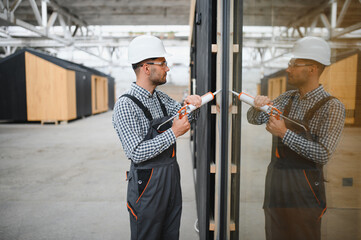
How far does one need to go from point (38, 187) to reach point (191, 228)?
2703 millimetres

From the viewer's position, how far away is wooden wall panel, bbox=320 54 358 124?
0.55 meters

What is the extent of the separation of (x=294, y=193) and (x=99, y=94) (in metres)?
17.2

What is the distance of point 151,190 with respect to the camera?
176cm

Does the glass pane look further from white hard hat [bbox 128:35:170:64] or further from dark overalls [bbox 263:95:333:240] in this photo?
white hard hat [bbox 128:35:170:64]

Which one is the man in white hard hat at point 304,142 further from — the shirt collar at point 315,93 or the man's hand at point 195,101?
the man's hand at point 195,101

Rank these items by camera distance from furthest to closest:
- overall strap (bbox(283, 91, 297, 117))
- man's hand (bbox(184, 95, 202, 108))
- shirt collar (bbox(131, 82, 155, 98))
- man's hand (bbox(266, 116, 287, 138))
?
1. shirt collar (bbox(131, 82, 155, 98))
2. man's hand (bbox(184, 95, 202, 108))
3. man's hand (bbox(266, 116, 287, 138))
4. overall strap (bbox(283, 91, 297, 117))

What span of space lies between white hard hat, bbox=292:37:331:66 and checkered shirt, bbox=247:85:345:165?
0.28 ft

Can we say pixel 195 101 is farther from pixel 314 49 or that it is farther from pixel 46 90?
pixel 46 90

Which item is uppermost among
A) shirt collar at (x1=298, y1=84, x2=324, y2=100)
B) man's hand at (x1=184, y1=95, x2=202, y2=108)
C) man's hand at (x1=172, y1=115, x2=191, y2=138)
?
shirt collar at (x1=298, y1=84, x2=324, y2=100)

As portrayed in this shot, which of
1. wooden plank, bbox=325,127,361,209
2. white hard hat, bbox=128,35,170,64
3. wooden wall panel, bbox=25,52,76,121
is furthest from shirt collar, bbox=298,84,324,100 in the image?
wooden wall panel, bbox=25,52,76,121

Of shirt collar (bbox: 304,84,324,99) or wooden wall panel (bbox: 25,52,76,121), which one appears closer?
shirt collar (bbox: 304,84,324,99)

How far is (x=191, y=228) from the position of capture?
303 cm

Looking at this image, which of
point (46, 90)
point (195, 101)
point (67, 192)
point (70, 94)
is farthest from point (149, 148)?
point (46, 90)

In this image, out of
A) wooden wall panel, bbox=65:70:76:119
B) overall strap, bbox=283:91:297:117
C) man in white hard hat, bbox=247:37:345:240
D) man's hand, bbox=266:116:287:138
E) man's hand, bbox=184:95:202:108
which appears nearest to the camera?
Result: man in white hard hat, bbox=247:37:345:240
